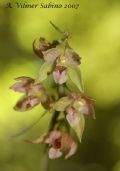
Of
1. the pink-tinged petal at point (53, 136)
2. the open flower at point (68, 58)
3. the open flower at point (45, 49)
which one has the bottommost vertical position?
the pink-tinged petal at point (53, 136)

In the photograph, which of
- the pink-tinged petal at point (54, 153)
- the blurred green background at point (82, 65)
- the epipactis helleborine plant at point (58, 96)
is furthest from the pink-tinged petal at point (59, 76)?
the blurred green background at point (82, 65)

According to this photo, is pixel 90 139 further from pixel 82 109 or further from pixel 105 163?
pixel 82 109

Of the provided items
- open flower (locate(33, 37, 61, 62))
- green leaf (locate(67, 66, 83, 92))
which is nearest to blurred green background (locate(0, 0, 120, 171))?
green leaf (locate(67, 66, 83, 92))

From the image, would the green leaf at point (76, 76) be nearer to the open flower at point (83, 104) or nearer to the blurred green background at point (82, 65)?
the open flower at point (83, 104)

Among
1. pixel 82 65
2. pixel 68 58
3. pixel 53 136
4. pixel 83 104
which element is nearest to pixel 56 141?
pixel 53 136

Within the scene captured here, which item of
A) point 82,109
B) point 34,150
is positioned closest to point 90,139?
point 34,150

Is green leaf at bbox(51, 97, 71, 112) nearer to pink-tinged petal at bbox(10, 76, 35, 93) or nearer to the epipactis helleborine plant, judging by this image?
the epipactis helleborine plant
